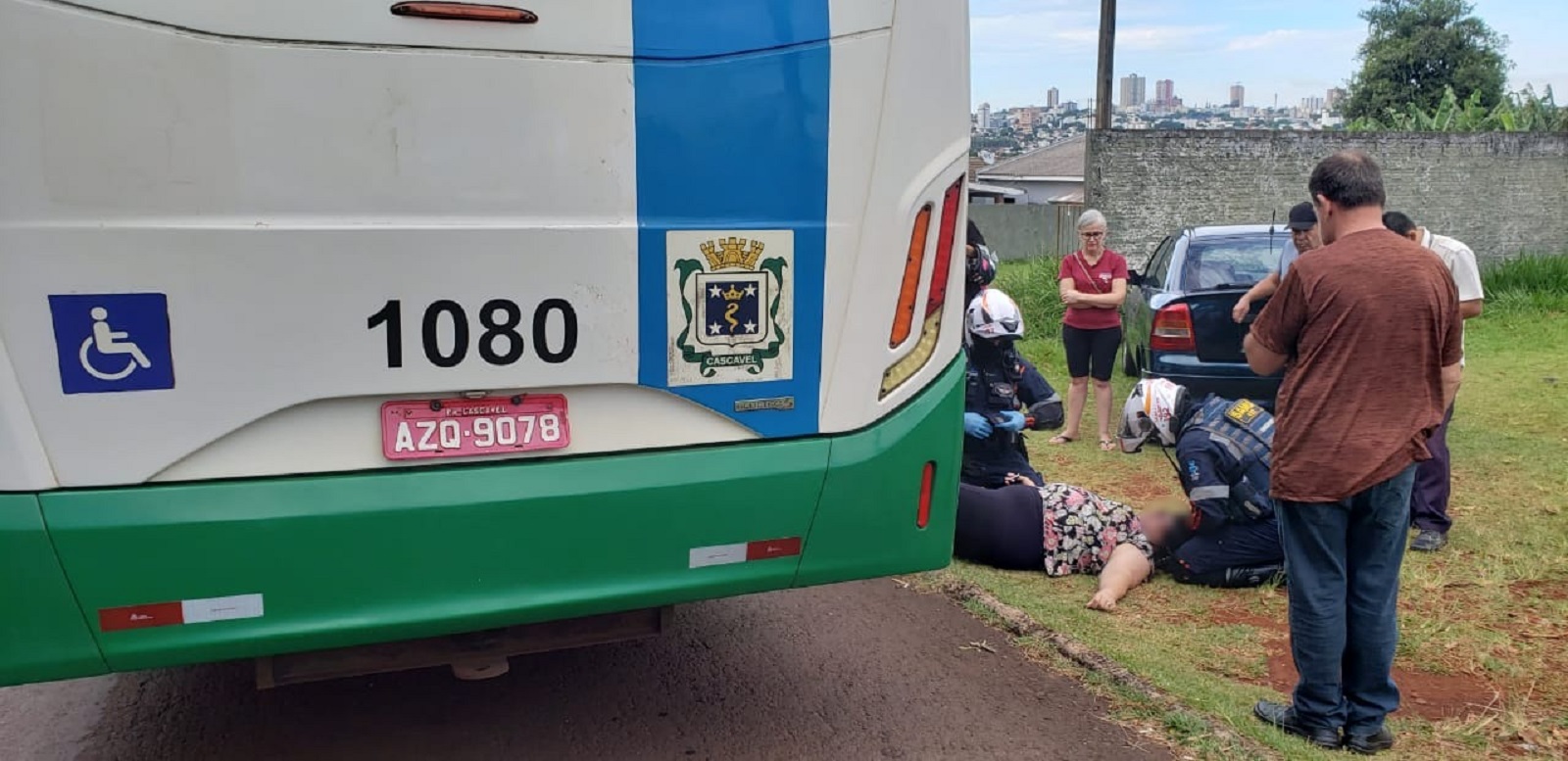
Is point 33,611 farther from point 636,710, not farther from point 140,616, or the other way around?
point 636,710

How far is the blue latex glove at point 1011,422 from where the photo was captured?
20.3 ft

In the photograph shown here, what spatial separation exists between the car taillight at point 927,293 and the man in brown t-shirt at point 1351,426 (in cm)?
115

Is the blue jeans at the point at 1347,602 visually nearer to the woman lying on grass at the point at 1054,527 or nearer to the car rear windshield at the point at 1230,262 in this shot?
the woman lying on grass at the point at 1054,527

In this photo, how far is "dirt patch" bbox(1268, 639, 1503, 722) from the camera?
4223mm

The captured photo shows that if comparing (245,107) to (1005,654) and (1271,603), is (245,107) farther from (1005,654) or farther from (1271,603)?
(1271,603)

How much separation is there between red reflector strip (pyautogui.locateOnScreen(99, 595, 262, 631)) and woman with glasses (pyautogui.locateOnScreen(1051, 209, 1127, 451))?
664 centimetres

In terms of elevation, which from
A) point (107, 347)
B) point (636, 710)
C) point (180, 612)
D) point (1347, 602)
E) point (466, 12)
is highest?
point (466, 12)

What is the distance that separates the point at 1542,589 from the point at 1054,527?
215 cm

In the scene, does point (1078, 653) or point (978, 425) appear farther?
point (978, 425)

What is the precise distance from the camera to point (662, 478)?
3.26m

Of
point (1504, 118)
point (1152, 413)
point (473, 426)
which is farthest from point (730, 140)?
point (1504, 118)

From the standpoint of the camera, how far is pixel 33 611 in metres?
2.73

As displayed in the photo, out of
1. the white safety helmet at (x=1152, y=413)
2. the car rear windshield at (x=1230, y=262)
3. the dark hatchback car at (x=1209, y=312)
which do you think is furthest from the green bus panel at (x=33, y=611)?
the car rear windshield at (x=1230, y=262)

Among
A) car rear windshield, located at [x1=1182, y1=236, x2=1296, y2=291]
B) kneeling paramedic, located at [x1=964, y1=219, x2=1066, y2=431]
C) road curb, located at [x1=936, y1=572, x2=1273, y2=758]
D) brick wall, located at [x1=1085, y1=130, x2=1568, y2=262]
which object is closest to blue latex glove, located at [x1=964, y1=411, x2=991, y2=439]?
kneeling paramedic, located at [x1=964, y1=219, x2=1066, y2=431]
